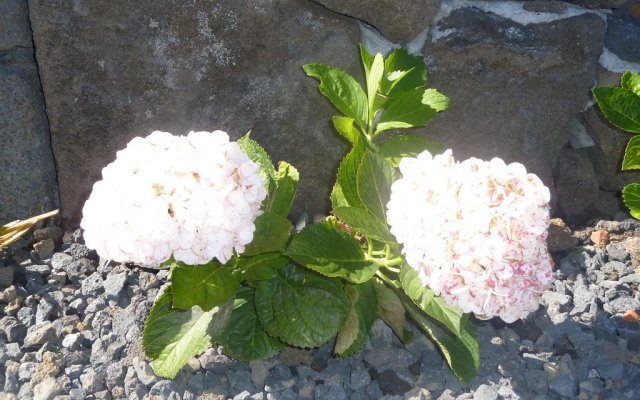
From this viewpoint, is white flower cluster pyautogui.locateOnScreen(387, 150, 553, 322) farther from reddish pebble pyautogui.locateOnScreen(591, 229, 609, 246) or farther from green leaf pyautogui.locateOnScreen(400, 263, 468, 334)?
reddish pebble pyautogui.locateOnScreen(591, 229, 609, 246)

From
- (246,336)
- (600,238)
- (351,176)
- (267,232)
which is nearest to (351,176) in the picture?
(351,176)

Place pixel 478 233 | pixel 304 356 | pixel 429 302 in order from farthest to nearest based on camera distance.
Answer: pixel 304 356 < pixel 429 302 < pixel 478 233

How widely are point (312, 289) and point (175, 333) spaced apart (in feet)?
1.10

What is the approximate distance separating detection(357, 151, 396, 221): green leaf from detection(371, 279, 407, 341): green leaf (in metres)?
0.21

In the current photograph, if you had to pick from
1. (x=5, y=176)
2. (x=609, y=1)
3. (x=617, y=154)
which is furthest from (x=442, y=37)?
(x=5, y=176)

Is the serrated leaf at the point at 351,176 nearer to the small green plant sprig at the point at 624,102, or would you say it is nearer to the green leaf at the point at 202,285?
the green leaf at the point at 202,285

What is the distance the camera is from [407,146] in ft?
7.16

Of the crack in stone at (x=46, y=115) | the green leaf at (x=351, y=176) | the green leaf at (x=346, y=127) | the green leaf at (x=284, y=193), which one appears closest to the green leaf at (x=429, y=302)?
the green leaf at (x=351, y=176)

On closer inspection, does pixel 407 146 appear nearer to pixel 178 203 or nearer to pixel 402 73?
pixel 402 73

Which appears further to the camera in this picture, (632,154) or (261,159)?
(632,154)

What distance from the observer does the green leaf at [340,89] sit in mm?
2055

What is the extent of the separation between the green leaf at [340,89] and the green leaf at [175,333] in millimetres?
576

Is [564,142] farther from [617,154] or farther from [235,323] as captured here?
[235,323]

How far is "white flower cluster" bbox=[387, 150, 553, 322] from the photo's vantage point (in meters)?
1.57
